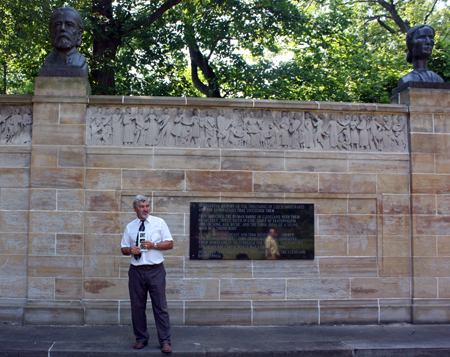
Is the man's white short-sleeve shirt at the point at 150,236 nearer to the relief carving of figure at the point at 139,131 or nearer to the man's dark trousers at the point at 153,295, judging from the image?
the man's dark trousers at the point at 153,295

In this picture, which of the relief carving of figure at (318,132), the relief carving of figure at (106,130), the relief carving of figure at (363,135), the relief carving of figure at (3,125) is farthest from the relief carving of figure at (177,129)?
the relief carving of figure at (363,135)

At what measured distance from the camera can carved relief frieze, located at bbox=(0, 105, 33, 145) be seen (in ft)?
23.2

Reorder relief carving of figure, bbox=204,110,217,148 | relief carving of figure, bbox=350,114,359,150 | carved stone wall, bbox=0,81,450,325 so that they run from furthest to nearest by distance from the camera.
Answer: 1. relief carving of figure, bbox=350,114,359,150
2. relief carving of figure, bbox=204,110,217,148
3. carved stone wall, bbox=0,81,450,325

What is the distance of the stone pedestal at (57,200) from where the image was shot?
6781 mm

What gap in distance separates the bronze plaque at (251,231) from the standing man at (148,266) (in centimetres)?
161

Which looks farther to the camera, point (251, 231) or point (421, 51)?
point (421, 51)

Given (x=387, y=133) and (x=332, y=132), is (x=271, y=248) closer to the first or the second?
(x=332, y=132)

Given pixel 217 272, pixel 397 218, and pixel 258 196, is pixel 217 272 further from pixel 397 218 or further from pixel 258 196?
pixel 397 218

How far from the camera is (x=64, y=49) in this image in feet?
23.9

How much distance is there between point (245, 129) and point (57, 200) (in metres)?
3.38

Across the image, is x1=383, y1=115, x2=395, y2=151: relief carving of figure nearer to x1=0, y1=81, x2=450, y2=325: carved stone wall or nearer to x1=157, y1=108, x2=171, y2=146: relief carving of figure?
A: x1=0, y1=81, x2=450, y2=325: carved stone wall

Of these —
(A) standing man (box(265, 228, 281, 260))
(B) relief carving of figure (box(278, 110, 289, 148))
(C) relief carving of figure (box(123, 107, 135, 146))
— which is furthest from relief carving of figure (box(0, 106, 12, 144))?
(A) standing man (box(265, 228, 281, 260))

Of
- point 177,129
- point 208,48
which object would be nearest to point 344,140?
point 177,129

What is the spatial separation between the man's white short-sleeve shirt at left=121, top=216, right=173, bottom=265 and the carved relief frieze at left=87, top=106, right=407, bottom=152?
2.06 m
